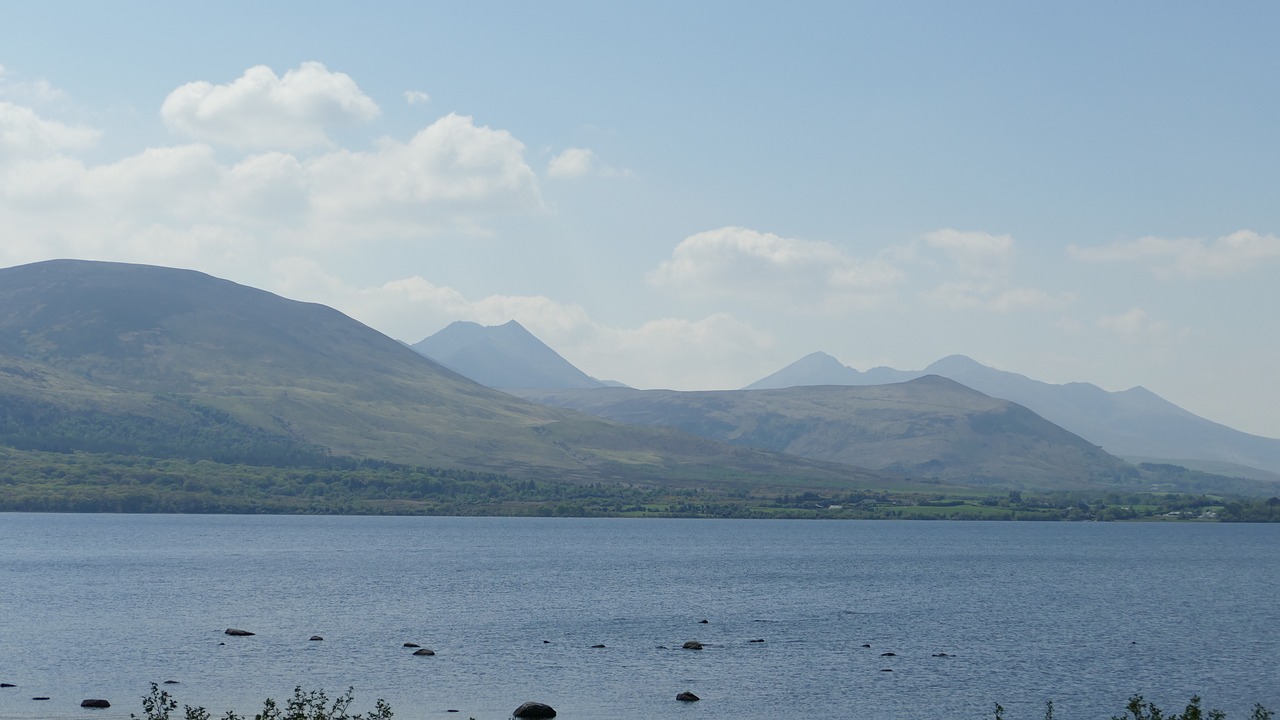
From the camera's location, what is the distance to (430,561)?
194m

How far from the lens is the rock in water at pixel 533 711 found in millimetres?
70062

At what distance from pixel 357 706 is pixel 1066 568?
156603 millimetres

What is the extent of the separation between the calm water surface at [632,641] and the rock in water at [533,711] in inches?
38.4

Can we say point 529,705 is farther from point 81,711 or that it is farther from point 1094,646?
point 1094,646

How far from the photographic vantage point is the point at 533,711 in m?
70.2

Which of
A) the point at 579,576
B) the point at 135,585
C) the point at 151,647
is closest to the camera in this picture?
the point at 151,647

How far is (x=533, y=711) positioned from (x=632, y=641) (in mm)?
32626

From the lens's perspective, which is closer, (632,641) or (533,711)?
(533,711)

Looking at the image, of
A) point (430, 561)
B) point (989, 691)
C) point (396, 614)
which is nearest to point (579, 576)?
point (430, 561)

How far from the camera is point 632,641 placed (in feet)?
335

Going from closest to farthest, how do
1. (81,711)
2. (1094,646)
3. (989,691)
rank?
(81,711)
(989,691)
(1094,646)

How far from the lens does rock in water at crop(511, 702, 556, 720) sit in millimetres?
70062

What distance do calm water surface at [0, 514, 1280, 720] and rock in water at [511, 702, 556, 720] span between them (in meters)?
0.97

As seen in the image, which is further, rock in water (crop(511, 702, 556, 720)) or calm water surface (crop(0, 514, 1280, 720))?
calm water surface (crop(0, 514, 1280, 720))
